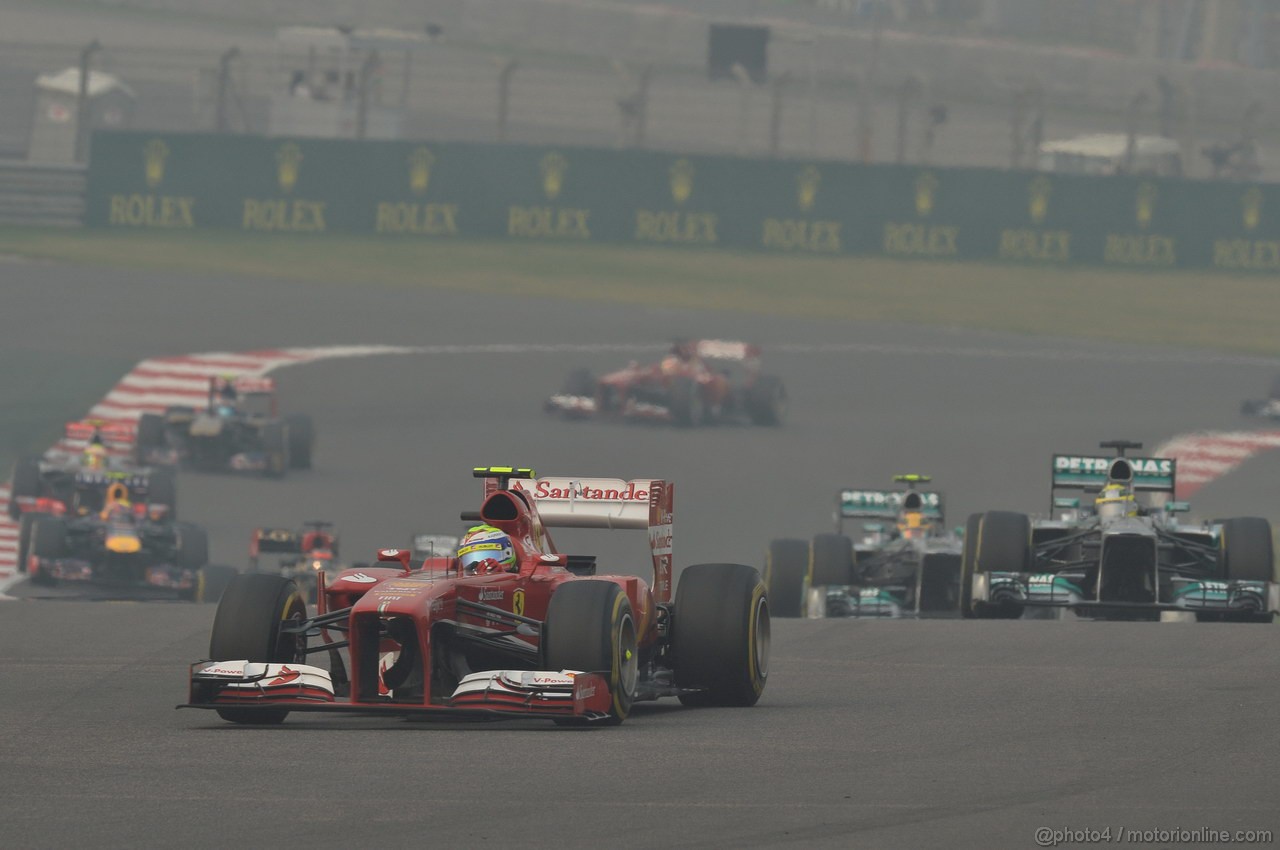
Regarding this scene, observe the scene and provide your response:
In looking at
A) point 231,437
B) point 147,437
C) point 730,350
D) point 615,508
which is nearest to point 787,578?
point 615,508

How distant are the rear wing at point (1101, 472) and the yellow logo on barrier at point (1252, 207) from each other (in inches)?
1078

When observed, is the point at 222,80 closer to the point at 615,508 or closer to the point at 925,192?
the point at 925,192

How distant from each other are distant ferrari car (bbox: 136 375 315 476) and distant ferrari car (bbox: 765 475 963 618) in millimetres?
11597

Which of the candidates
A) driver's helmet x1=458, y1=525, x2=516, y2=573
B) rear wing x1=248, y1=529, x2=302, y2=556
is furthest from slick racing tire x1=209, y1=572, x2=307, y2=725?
rear wing x1=248, y1=529, x2=302, y2=556

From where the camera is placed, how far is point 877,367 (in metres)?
42.8

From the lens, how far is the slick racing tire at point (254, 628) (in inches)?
489

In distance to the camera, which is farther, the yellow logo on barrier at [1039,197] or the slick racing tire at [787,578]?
the yellow logo on barrier at [1039,197]

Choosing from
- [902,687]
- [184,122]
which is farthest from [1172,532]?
[184,122]

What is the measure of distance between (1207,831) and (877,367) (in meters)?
33.8

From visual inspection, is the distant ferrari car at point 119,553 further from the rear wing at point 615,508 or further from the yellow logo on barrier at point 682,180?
the yellow logo on barrier at point 682,180

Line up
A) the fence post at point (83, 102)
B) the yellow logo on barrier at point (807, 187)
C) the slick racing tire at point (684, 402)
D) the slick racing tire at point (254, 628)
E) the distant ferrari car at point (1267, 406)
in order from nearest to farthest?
the slick racing tire at point (254, 628) → the slick racing tire at point (684, 402) → the distant ferrari car at point (1267, 406) → the fence post at point (83, 102) → the yellow logo on barrier at point (807, 187)

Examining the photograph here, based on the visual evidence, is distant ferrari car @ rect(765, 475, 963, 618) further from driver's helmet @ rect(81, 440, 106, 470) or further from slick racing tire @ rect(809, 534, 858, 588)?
driver's helmet @ rect(81, 440, 106, 470)

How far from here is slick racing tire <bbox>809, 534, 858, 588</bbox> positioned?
913 inches

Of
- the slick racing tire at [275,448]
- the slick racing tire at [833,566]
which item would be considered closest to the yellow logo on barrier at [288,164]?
the slick racing tire at [275,448]
